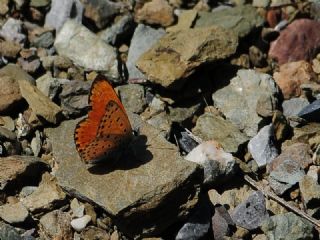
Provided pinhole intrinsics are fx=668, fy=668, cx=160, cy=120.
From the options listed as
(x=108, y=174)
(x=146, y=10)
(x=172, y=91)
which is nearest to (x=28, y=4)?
(x=146, y=10)

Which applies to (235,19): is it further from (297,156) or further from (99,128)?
(99,128)

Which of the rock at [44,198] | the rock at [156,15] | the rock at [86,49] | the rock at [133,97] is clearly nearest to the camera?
the rock at [44,198]

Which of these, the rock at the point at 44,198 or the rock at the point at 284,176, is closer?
the rock at the point at 44,198

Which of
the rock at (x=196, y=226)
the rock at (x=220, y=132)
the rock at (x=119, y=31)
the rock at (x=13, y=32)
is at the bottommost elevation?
the rock at (x=196, y=226)

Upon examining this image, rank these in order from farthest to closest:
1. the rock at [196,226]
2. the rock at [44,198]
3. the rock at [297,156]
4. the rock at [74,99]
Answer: the rock at [74,99] < the rock at [297,156] < the rock at [44,198] < the rock at [196,226]

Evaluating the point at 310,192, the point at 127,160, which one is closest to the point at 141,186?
the point at 127,160

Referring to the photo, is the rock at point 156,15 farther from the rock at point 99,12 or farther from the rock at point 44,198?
the rock at point 44,198

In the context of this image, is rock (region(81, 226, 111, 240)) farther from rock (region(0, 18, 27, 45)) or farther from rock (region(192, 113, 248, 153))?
rock (region(0, 18, 27, 45))

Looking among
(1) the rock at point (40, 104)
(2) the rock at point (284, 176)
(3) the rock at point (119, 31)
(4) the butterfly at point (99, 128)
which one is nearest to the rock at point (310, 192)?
(2) the rock at point (284, 176)

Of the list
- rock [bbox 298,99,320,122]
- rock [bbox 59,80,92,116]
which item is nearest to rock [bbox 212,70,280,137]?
rock [bbox 298,99,320,122]
